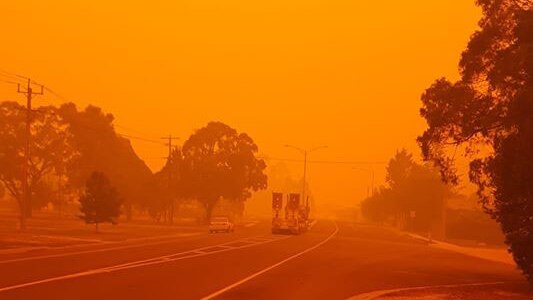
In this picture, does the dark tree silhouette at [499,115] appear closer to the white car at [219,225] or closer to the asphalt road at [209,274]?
the asphalt road at [209,274]

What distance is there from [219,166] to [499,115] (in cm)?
6493

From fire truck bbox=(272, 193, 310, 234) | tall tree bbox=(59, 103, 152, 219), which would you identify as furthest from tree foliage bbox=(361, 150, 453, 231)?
tall tree bbox=(59, 103, 152, 219)

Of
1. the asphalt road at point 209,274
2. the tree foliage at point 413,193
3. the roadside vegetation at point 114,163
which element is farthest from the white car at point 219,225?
the asphalt road at point 209,274

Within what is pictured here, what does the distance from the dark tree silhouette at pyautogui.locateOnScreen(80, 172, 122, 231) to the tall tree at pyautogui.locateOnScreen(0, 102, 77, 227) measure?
21625mm

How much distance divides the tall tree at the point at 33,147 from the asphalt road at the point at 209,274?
47431mm

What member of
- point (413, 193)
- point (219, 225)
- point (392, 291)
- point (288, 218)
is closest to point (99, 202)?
point (219, 225)

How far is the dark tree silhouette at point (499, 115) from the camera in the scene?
21344 millimetres

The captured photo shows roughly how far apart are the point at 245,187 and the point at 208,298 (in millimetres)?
73815

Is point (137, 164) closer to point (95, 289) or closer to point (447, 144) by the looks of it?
point (447, 144)

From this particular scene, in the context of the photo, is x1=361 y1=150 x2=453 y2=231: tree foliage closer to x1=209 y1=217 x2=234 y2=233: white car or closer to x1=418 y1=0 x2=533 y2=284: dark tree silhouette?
x1=209 y1=217 x2=234 y2=233: white car

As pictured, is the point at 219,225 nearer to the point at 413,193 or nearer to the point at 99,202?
the point at 99,202

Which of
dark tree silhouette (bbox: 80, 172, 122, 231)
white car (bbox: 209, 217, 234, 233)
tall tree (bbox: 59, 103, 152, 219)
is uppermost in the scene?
tall tree (bbox: 59, 103, 152, 219)

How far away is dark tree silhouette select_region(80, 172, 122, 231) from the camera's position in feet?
187

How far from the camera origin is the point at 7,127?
3152 inches
